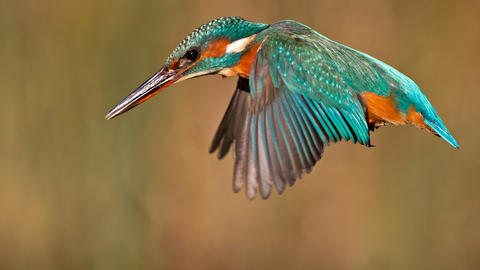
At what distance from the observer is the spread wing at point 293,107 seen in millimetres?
989

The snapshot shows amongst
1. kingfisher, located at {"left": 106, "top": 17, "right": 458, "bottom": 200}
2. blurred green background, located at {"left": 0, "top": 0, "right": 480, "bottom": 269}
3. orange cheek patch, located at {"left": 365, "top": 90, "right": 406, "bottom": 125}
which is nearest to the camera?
kingfisher, located at {"left": 106, "top": 17, "right": 458, "bottom": 200}

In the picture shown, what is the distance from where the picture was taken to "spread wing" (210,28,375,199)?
3.25ft

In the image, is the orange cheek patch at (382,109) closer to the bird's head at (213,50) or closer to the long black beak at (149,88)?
the bird's head at (213,50)

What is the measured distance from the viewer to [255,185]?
999mm

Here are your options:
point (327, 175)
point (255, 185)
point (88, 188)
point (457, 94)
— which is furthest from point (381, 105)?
point (88, 188)

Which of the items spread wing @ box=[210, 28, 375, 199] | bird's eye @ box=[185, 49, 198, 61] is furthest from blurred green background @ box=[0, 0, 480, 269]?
spread wing @ box=[210, 28, 375, 199]

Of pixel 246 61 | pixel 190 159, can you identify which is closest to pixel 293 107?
pixel 246 61

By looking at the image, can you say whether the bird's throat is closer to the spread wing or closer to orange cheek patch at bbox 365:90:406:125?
the spread wing

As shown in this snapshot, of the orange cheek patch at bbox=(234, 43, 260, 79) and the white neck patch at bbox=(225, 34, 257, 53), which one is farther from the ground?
the white neck patch at bbox=(225, 34, 257, 53)

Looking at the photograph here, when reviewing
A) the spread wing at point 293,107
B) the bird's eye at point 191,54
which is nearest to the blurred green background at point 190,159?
the bird's eye at point 191,54

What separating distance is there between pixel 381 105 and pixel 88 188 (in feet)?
4.16

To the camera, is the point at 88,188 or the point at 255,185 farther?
the point at 88,188

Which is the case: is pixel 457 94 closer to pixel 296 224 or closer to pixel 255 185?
pixel 296 224

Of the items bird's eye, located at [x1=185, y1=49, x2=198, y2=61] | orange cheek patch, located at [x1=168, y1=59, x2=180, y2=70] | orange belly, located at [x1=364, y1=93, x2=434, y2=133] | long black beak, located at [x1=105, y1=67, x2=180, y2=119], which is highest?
bird's eye, located at [x1=185, y1=49, x2=198, y2=61]
